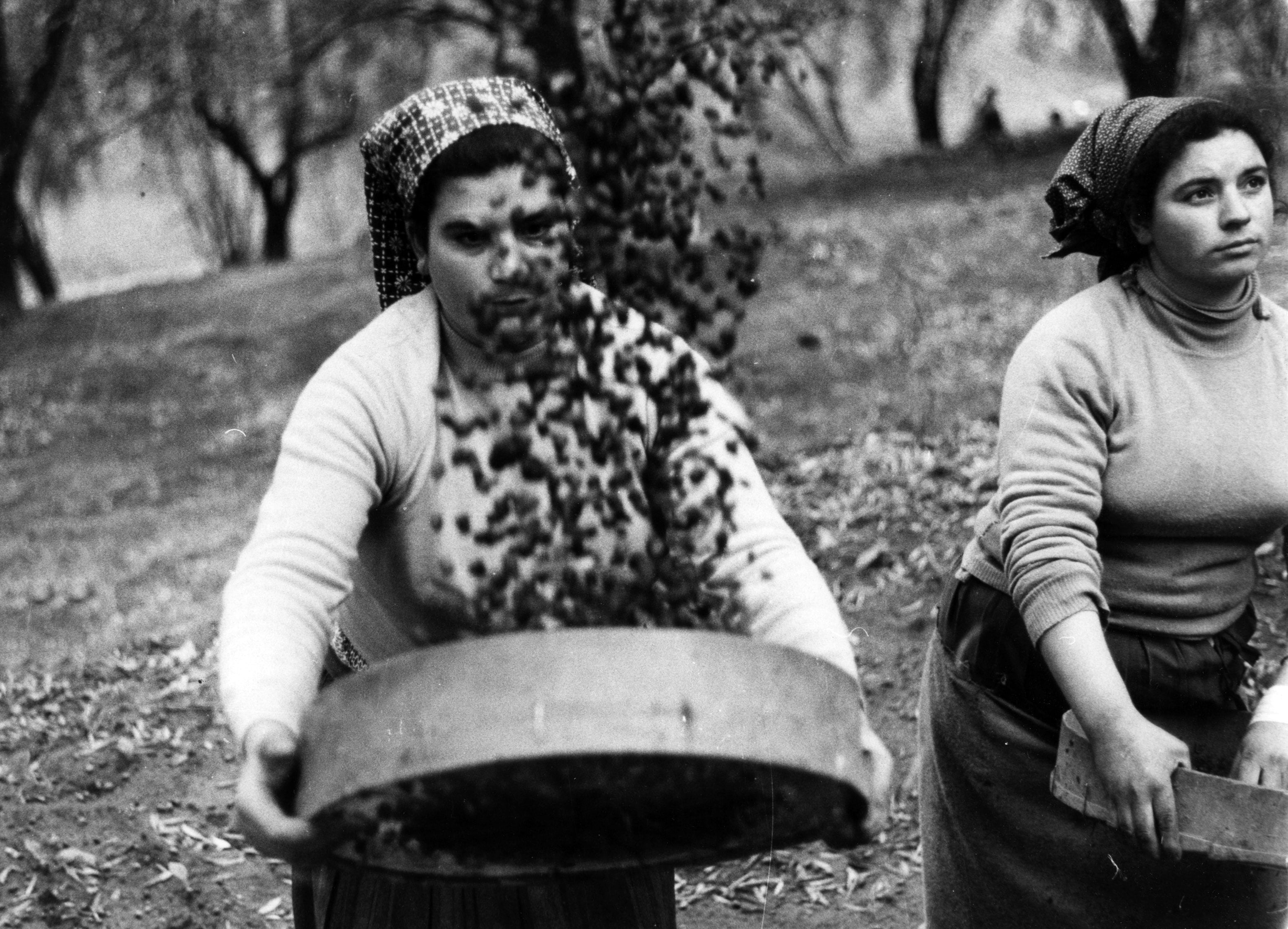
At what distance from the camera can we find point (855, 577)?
5.54 meters

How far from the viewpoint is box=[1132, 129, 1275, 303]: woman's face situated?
2.51m

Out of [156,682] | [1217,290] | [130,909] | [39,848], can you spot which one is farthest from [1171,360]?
[156,682]

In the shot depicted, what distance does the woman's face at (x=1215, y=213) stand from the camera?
251 cm

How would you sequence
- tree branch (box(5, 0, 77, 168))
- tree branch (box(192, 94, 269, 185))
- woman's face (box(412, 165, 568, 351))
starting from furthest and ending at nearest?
1. tree branch (box(192, 94, 269, 185))
2. tree branch (box(5, 0, 77, 168))
3. woman's face (box(412, 165, 568, 351))

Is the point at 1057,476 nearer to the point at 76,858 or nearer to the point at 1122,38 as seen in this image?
the point at 76,858

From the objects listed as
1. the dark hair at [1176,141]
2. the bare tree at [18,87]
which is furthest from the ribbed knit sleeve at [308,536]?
the bare tree at [18,87]

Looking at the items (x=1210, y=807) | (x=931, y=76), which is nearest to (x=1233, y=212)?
(x=1210, y=807)

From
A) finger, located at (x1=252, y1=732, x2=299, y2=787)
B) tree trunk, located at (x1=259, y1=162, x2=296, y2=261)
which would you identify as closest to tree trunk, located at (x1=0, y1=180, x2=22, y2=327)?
tree trunk, located at (x1=259, y1=162, x2=296, y2=261)

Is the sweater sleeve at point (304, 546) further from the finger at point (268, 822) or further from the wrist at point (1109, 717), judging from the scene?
the wrist at point (1109, 717)

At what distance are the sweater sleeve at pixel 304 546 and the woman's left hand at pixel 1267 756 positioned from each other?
1.44m

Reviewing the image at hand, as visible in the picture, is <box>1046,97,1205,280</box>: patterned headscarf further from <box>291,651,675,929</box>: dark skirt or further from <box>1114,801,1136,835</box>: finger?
<box>291,651,675,929</box>: dark skirt

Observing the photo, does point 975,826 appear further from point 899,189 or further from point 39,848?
point 899,189

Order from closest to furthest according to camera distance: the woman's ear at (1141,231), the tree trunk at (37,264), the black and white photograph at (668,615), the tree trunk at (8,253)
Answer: the black and white photograph at (668,615) < the woman's ear at (1141,231) < the tree trunk at (8,253) < the tree trunk at (37,264)

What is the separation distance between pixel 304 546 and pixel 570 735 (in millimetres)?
531
